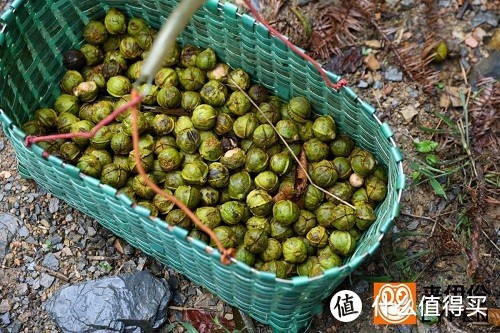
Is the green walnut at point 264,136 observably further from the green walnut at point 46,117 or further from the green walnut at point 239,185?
the green walnut at point 46,117

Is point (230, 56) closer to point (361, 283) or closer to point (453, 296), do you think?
point (361, 283)

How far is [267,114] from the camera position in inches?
134

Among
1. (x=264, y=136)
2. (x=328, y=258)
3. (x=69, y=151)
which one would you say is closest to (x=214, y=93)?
(x=264, y=136)

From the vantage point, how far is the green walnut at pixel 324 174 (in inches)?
128

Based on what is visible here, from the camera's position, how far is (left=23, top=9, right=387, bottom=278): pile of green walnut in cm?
Answer: 318

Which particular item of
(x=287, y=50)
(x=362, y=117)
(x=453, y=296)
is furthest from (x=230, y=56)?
(x=453, y=296)

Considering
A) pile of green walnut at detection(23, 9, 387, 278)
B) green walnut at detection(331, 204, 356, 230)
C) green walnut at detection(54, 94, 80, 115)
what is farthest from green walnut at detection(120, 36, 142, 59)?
green walnut at detection(331, 204, 356, 230)

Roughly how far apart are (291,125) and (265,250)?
0.64 meters

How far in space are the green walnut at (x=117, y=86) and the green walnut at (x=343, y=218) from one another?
1244 millimetres

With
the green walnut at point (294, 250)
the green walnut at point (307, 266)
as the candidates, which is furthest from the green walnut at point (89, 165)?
the green walnut at point (307, 266)

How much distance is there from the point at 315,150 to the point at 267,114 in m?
0.31

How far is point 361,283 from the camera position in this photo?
3551mm

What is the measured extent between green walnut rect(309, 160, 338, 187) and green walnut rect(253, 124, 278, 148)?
0.84 feet

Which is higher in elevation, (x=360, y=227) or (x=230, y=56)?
(x=230, y=56)
